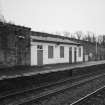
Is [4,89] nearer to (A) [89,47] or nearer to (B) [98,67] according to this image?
(B) [98,67]

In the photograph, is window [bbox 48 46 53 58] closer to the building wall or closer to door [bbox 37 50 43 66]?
the building wall

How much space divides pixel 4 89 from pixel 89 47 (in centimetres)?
2749

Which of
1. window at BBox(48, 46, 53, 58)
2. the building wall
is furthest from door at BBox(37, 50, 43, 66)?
window at BBox(48, 46, 53, 58)

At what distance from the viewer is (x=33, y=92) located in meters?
8.34

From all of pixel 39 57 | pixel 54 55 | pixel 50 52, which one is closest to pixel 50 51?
pixel 50 52

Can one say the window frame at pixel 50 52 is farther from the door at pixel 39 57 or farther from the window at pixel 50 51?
the door at pixel 39 57

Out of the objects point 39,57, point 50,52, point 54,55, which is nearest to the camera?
point 39,57

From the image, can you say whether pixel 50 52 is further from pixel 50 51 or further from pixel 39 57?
pixel 39 57

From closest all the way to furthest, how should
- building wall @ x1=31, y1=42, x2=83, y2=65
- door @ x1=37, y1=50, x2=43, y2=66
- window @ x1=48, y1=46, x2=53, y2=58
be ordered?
building wall @ x1=31, y1=42, x2=83, y2=65 → door @ x1=37, y1=50, x2=43, y2=66 → window @ x1=48, y1=46, x2=53, y2=58

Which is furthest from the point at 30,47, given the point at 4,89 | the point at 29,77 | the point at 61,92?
the point at 61,92

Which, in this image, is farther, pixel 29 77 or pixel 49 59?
pixel 49 59

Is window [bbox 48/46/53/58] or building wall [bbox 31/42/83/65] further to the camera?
window [bbox 48/46/53/58]

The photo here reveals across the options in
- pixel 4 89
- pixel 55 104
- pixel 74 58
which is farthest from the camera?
pixel 74 58

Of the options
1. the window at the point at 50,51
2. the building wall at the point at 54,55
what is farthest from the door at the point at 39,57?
the window at the point at 50,51
